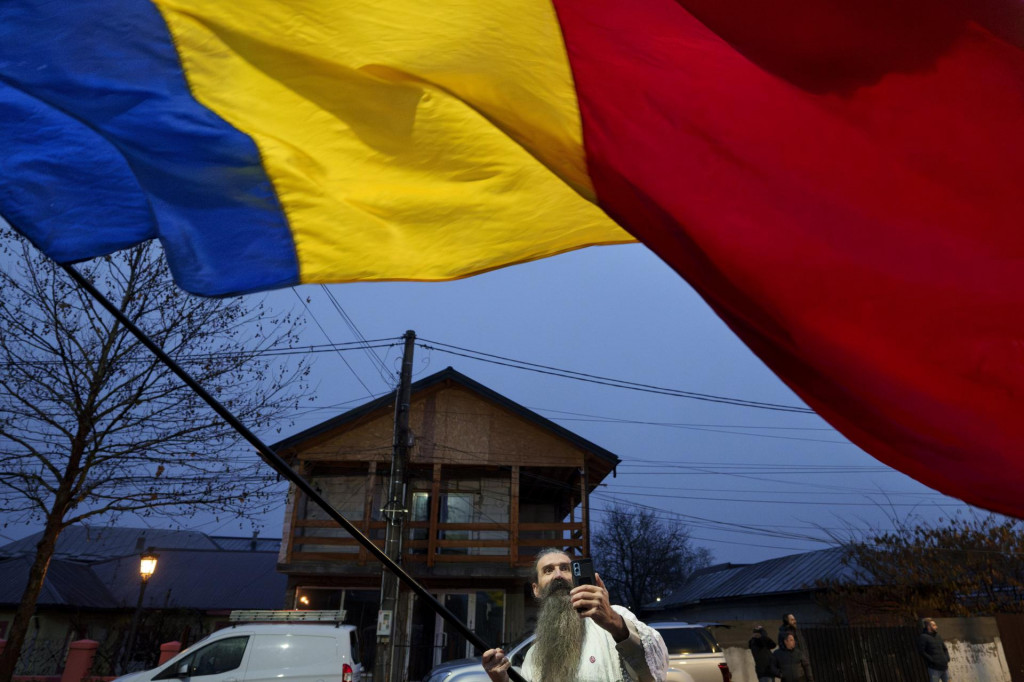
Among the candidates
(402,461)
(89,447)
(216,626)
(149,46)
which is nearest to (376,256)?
(149,46)

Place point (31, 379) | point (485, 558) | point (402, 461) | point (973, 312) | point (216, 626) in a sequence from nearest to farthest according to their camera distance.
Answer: point (973, 312) < point (31, 379) < point (402, 461) < point (485, 558) < point (216, 626)

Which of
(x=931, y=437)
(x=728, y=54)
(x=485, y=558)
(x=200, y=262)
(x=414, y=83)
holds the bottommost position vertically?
(x=931, y=437)

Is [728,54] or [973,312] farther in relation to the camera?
[728,54]

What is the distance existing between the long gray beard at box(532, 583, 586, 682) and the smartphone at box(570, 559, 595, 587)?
2.06ft

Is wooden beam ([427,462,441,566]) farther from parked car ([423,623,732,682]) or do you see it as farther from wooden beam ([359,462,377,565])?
parked car ([423,623,732,682])

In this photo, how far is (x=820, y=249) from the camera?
85.0 inches

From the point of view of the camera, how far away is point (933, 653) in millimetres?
14312

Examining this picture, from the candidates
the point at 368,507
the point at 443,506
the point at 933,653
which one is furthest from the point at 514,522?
the point at 933,653

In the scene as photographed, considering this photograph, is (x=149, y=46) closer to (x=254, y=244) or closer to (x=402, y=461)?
(x=254, y=244)

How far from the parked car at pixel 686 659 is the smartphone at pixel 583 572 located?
383 inches

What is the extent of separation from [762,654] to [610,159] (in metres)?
14.3

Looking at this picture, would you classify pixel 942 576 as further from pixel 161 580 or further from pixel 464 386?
pixel 161 580

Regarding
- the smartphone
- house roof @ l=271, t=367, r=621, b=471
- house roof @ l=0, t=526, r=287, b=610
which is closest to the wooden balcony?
house roof @ l=271, t=367, r=621, b=471

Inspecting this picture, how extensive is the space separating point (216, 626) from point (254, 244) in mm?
37803
